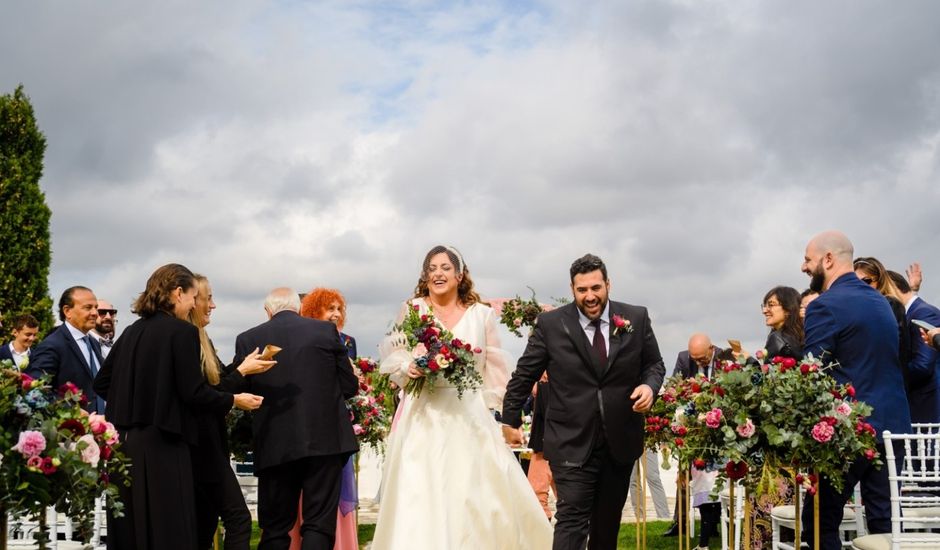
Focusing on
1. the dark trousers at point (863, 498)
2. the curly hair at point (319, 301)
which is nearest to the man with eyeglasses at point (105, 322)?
the curly hair at point (319, 301)

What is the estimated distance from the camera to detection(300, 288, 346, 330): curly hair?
342 inches

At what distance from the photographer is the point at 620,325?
6.62 m

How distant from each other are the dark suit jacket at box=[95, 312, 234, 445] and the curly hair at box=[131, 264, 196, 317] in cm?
6

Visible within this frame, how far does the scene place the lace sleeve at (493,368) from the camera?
827cm

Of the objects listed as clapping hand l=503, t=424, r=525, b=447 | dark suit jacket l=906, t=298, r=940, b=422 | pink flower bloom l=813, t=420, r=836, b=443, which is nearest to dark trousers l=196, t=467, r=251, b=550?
clapping hand l=503, t=424, r=525, b=447

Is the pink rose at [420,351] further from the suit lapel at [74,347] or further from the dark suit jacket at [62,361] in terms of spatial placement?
the suit lapel at [74,347]

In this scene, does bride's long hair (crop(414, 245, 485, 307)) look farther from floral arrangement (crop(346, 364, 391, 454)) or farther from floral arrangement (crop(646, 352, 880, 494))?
floral arrangement (crop(646, 352, 880, 494))

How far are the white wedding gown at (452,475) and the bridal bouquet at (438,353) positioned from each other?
277mm

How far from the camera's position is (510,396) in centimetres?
683

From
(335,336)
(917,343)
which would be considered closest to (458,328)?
(335,336)

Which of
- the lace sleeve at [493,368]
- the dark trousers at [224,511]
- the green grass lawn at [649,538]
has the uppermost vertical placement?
the lace sleeve at [493,368]

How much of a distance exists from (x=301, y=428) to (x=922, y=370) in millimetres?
5143

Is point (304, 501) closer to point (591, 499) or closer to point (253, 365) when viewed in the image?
point (253, 365)

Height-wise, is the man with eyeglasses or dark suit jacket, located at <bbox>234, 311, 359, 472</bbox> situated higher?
the man with eyeglasses
